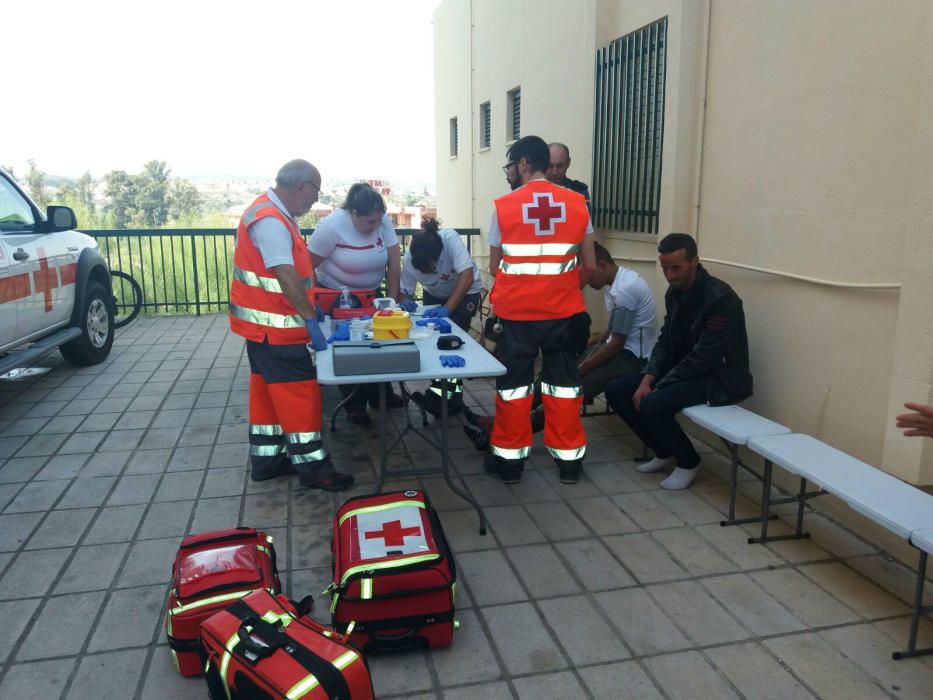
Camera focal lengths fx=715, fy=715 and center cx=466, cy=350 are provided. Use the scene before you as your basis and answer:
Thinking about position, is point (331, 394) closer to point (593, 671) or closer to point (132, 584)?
point (132, 584)

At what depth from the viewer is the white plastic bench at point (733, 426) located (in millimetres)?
3250

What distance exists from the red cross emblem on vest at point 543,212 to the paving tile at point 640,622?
1.80 m

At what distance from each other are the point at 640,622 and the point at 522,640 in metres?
0.45

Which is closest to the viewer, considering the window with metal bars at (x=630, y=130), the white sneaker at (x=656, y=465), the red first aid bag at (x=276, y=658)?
the red first aid bag at (x=276, y=658)

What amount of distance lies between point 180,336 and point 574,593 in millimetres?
6124

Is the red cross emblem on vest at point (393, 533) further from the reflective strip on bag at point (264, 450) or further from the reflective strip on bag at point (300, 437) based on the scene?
the reflective strip on bag at point (264, 450)

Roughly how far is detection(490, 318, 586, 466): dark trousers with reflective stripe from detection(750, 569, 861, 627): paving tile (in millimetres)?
1184

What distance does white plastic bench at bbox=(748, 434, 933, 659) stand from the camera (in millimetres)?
2369

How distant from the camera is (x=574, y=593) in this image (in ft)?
9.13

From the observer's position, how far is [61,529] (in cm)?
332

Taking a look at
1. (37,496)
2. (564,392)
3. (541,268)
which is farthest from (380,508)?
(37,496)

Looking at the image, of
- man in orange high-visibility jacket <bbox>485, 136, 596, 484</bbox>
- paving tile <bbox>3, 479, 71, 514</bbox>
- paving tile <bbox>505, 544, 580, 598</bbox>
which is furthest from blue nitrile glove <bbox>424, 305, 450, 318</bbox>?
paving tile <bbox>3, 479, 71, 514</bbox>

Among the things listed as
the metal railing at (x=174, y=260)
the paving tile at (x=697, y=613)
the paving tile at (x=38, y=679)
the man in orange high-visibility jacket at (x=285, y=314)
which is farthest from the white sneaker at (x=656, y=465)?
the metal railing at (x=174, y=260)

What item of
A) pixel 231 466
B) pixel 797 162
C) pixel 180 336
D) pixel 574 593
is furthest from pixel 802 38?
pixel 180 336
